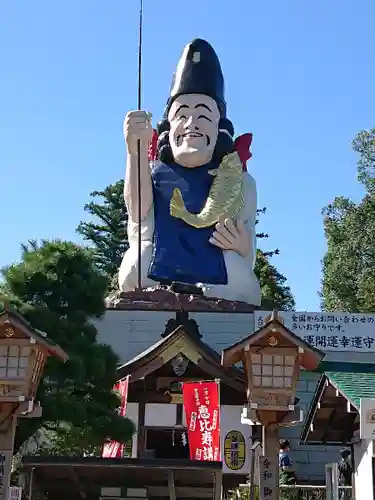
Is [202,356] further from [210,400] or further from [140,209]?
[140,209]

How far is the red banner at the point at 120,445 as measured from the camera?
37.1 feet

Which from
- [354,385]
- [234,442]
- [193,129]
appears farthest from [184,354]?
[193,129]

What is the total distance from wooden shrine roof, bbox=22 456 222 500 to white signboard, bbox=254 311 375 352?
682cm

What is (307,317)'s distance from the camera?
51.2 feet

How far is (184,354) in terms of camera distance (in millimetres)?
12359

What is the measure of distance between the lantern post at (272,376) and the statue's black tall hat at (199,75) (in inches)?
468

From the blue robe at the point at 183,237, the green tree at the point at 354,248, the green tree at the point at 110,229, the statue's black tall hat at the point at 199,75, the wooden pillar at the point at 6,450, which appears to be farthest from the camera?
the green tree at the point at 110,229

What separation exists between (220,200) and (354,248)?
23.8 feet

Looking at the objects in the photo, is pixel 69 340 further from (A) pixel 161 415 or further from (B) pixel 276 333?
(A) pixel 161 415

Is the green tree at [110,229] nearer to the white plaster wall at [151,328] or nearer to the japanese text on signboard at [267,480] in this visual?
the white plaster wall at [151,328]

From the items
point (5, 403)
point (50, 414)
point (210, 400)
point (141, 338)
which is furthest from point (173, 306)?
point (5, 403)

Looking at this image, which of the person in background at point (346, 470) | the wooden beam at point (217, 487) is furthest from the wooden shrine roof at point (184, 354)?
the wooden beam at point (217, 487)

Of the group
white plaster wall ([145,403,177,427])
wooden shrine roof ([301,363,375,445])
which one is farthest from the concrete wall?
wooden shrine roof ([301,363,375,445])

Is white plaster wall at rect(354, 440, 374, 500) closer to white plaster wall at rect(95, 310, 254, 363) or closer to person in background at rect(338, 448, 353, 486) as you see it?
person in background at rect(338, 448, 353, 486)
